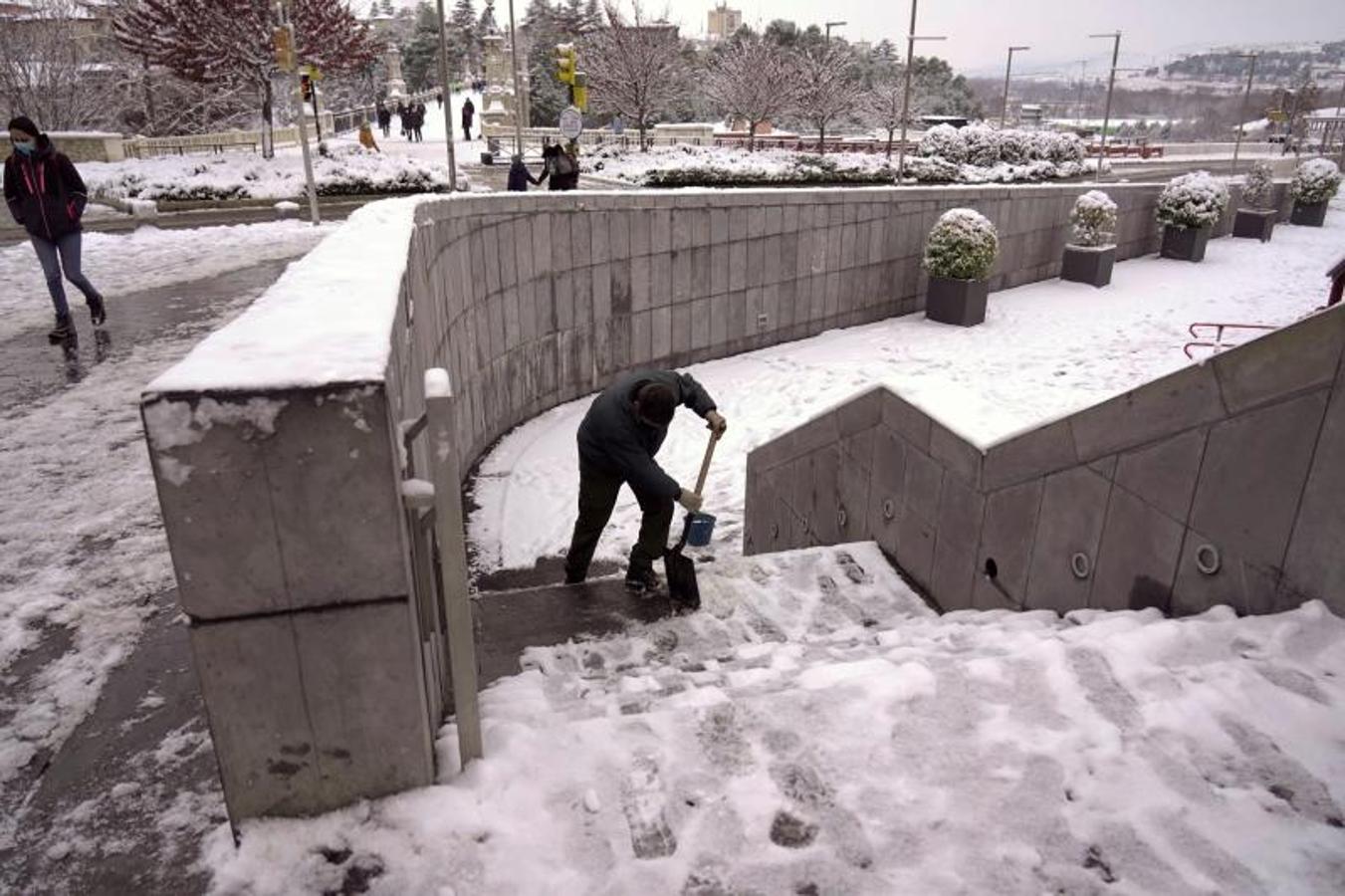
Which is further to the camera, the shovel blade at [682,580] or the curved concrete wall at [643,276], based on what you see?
the curved concrete wall at [643,276]

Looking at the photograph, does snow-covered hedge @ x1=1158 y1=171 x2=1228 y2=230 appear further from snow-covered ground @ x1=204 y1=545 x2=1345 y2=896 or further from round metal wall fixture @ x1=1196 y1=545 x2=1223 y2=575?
A: snow-covered ground @ x1=204 y1=545 x2=1345 y2=896

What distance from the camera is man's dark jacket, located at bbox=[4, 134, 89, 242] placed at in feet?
24.8

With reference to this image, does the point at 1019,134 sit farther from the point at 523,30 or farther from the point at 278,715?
the point at 523,30

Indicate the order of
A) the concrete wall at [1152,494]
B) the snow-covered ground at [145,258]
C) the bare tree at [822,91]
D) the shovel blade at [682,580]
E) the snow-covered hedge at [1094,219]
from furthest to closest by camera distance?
the bare tree at [822,91]
the snow-covered hedge at [1094,219]
the snow-covered ground at [145,258]
the shovel blade at [682,580]
the concrete wall at [1152,494]

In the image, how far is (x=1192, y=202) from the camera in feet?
54.6

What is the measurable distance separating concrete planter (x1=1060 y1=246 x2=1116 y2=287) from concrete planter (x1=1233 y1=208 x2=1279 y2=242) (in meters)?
7.52

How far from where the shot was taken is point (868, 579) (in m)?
5.21

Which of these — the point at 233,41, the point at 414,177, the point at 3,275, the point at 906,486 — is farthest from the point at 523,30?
the point at 906,486

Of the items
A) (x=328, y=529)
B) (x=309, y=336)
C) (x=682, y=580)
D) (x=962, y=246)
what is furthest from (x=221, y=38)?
(x=328, y=529)

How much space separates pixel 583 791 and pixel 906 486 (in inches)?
134

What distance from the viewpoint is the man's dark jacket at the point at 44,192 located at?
7555mm

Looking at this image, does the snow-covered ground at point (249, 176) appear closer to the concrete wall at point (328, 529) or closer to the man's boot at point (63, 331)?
the man's boot at point (63, 331)

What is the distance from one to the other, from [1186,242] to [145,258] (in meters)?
18.0

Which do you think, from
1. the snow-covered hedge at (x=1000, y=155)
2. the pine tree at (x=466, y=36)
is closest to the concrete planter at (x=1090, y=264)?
the snow-covered hedge at (x=1000, y=155)
